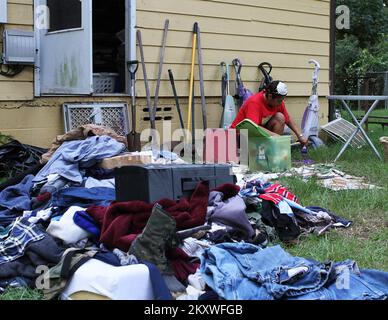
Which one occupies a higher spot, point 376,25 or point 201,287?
point 376,25

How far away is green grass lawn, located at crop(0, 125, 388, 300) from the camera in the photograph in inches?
123

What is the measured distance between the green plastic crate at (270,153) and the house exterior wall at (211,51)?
1207mm

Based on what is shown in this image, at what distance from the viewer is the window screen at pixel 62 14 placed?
5320 millimetres

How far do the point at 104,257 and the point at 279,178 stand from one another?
8.89 feet

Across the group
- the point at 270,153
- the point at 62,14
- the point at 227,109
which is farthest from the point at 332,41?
the point at 62,14

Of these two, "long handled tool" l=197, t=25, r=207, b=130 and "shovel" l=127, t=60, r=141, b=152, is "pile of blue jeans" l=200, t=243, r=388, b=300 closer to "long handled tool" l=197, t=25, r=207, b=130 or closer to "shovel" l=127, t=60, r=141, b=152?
"shovel" l=127, t=60, r=141, b=152

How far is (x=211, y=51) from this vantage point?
6691 mm

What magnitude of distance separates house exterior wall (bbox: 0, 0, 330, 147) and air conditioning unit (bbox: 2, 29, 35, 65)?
0.11 m

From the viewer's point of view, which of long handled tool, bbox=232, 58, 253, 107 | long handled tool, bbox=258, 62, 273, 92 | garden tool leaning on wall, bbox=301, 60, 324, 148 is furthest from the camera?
garden tool leaning on wall, bbox=301, 60, 324, 148

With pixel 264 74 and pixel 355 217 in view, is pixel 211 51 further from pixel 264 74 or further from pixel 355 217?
pixel 355 217

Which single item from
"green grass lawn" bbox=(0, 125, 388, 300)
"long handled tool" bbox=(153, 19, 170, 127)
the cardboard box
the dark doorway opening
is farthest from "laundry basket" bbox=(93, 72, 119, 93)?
"green grass lawn" bbox=(0, 125, 388, 300)

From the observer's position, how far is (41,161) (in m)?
4.79
